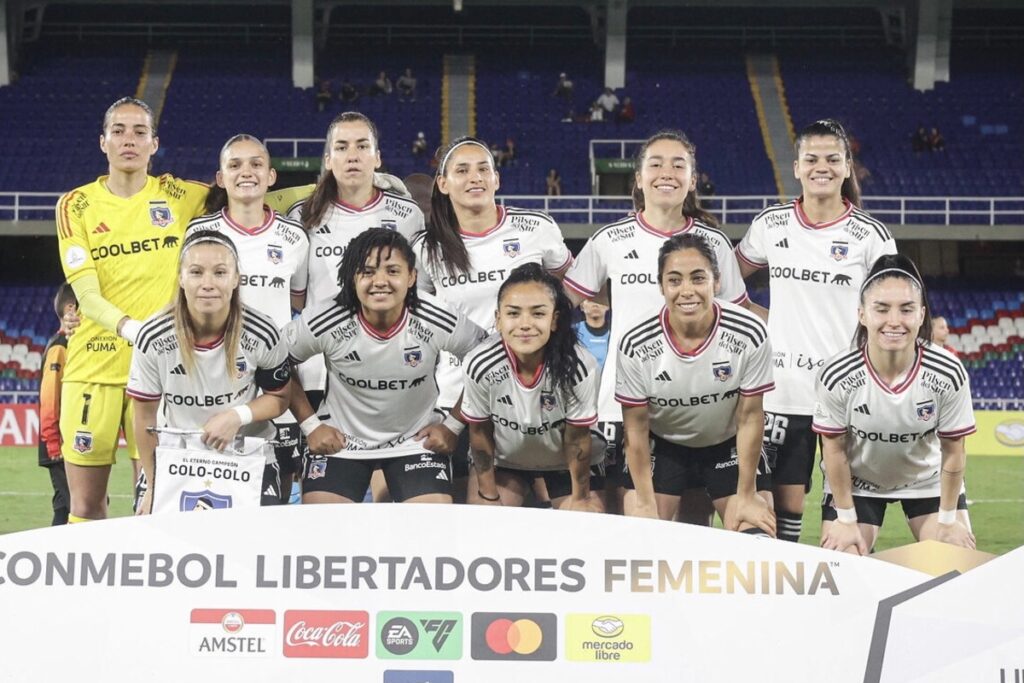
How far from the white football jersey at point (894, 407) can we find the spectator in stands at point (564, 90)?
1911 centimetres

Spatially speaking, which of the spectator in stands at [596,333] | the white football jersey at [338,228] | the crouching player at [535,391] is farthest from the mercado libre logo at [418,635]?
the spectator in stands at [596,333]

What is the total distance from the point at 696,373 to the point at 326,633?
5.99ft

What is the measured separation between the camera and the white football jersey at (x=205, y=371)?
14.3 ft

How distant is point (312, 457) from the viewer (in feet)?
14.8

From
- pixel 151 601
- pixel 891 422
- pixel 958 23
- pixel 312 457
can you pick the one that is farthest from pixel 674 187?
pixel 958 23

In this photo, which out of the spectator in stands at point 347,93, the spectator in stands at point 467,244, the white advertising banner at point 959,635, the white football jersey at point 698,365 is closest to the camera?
the white advertising banner at point 959,635

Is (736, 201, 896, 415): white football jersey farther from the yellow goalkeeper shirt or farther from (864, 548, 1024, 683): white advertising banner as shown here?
the yellow goalkeeper shirt

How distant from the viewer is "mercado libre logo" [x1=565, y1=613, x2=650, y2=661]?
122 inches

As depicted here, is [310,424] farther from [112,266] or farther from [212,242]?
[112,266]

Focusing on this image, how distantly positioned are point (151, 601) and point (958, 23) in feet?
79.4

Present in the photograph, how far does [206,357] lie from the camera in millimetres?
4336

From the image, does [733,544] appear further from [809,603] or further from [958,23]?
[958,23]

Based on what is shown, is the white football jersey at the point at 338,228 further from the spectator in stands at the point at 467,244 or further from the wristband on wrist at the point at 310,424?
the wristband on wrist at the point at 310,424

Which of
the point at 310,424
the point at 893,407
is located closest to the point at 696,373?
the point at 893,407
